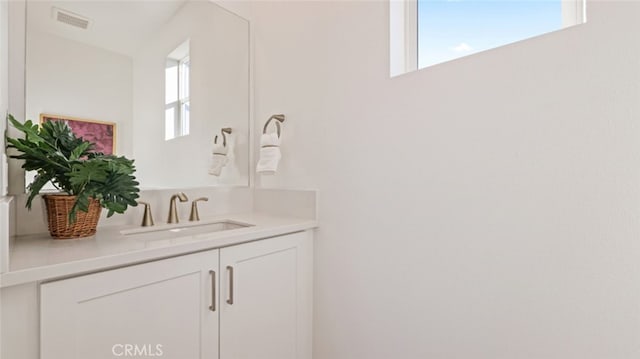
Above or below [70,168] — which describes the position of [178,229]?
below

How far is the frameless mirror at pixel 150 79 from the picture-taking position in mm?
1156

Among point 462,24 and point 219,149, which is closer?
point 462,24

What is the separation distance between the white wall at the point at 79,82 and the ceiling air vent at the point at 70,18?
0.25ft

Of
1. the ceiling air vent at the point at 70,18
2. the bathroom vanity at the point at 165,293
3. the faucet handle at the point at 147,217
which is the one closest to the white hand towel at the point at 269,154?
the bathroom vanity at the point at 165,293

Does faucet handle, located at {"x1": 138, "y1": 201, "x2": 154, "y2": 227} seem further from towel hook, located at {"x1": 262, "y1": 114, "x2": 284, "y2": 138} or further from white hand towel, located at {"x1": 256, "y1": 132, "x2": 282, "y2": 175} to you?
towel hook, located at {"x1": 262, "y1": 114, "x2": 284, "y2": 138}

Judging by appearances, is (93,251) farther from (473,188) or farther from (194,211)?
(473,188)

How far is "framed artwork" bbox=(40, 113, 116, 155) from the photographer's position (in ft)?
3.91

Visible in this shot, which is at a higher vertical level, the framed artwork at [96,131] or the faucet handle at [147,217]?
the framed artwork at [96,131]

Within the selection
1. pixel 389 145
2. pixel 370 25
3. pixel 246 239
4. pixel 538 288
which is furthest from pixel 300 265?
pixel 370 25

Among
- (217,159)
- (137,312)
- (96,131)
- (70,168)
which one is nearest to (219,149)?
(217,159)

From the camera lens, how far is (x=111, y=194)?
1034 millimetres

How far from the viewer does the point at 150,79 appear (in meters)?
1.41

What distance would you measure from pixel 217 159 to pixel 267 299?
0.82 m

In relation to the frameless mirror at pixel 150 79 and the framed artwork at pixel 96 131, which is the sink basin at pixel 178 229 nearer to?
Answer: the frameless mirror at pixel 150 79
